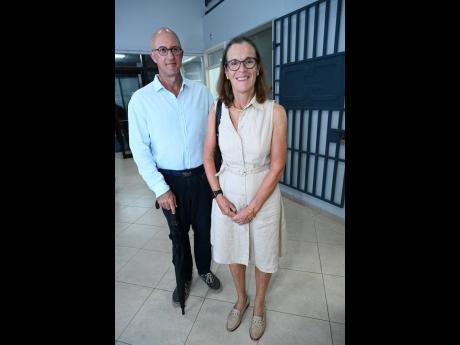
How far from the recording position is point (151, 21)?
493 cm

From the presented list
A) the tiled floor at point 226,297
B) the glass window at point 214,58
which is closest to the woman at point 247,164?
the tiled floor at point 226,297

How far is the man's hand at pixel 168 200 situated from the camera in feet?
4.59

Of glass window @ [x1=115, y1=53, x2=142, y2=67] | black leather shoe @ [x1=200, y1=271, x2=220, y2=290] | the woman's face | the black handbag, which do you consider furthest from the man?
glass window @ [x1=115, y1=53, x2=142, y2=67]

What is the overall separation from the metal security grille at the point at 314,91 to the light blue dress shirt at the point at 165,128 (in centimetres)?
170

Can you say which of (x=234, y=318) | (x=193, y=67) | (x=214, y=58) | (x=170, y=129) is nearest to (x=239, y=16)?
(x=214, y=58)

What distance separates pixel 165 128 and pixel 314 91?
2013 millimetres

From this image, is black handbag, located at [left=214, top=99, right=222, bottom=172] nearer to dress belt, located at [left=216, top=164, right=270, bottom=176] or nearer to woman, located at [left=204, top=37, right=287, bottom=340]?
woman, located at [left=204, top=37, right=287, bottom=340]

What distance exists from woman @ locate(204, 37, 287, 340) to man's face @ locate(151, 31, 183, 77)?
0.88 feet

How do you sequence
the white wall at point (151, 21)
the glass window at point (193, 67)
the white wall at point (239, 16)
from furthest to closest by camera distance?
the glass window at point (193, 67), the white wall at point (151, 21), the white wall at point (239, 16)

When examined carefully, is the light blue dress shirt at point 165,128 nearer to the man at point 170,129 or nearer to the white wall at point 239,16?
the man at point 170,129

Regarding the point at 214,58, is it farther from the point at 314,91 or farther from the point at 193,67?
the point at 314,91
